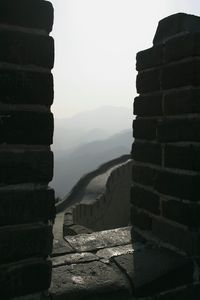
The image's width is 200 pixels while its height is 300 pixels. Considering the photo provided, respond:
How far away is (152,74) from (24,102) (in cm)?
108

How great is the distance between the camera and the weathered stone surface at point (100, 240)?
218 cm

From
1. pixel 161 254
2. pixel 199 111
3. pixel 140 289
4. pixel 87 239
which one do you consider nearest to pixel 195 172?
pixel 199 111

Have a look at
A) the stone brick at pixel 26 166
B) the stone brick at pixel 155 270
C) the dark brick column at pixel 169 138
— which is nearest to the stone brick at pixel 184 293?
the stone brick at pixel 155 270

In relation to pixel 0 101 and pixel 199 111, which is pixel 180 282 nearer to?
pixel 199 111

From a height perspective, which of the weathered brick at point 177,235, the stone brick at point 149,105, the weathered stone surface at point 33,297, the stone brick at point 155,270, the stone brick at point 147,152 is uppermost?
the stone brick at point 149,105

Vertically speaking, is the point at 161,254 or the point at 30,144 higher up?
the point at 30,144

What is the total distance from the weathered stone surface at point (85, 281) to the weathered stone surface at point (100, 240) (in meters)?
0.25

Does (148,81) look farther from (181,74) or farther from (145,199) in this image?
(145,199)

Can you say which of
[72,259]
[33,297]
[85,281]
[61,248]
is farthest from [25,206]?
[61,248]

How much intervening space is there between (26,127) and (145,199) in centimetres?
112

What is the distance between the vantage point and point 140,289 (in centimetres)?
175

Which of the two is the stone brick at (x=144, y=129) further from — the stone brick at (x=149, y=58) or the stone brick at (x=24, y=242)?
the stone brick at (x=24, y=242)

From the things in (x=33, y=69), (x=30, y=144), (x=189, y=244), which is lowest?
(x=189, y=244)

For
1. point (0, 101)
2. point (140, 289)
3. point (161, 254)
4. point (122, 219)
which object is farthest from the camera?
point (122, 219)
